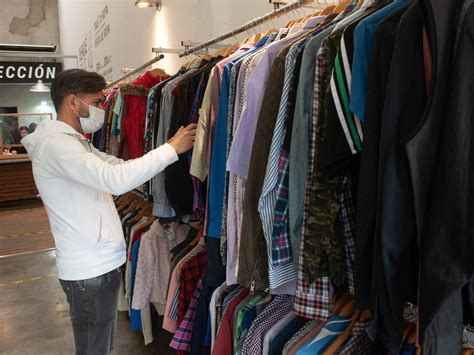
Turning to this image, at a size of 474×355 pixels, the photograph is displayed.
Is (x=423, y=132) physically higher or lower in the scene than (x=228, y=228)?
higher

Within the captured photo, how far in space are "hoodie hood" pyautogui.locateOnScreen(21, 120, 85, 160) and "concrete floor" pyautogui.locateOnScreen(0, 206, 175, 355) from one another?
5.92 ft

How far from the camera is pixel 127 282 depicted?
118 inches

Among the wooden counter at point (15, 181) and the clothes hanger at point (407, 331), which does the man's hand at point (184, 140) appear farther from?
the wooden counter at point (15, 181)

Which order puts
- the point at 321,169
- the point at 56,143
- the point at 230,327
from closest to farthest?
the point at 321,169 < the point at 56,143 < the point at 230,327

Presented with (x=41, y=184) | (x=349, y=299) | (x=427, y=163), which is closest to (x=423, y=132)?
(x=427, y=163)

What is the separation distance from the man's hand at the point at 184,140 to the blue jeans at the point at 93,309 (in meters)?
0.67

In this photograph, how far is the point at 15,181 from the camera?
28.4 feet

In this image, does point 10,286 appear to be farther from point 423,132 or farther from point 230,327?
point 423,132

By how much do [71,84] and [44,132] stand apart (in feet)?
0.84

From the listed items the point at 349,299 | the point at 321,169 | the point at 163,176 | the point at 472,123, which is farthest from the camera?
the point at 163,176

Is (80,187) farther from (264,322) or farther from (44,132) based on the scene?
(264,322)

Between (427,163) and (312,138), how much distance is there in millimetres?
378

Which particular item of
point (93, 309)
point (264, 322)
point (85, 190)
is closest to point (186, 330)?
point (93, 309)

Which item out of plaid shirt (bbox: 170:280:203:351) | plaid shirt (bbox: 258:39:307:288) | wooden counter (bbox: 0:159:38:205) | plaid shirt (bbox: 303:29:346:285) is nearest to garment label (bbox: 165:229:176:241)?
plaid shirt (bbox: 170:280:203:351)
